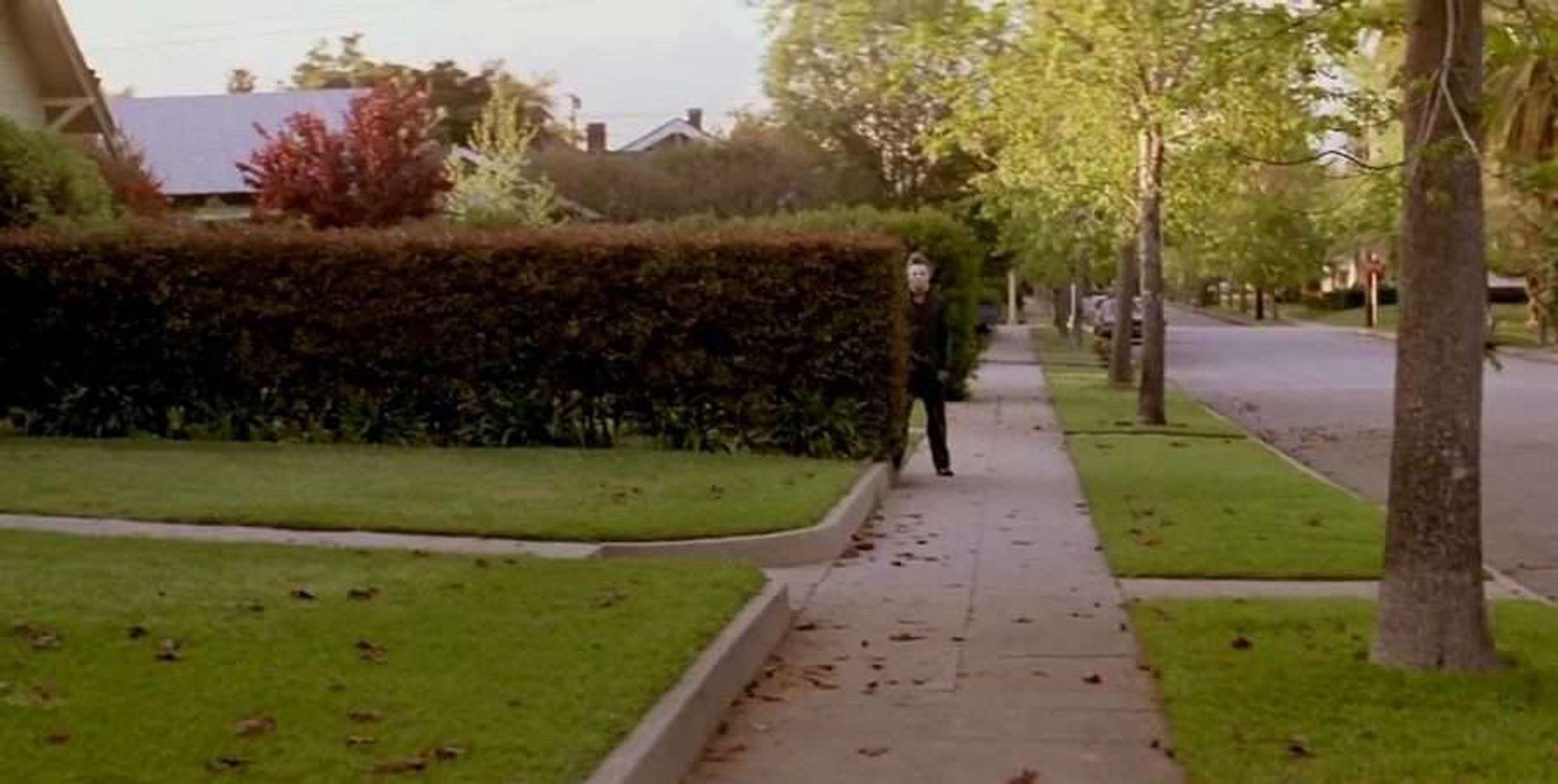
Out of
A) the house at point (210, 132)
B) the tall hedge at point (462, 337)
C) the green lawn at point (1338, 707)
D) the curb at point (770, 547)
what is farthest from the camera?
the house at point (210, 132)

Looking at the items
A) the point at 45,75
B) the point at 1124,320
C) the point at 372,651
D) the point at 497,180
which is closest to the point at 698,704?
the point at 372,651

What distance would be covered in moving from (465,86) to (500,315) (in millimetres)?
66275

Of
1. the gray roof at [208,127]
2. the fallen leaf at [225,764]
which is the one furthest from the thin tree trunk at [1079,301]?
the fallen leaf at [225,764]

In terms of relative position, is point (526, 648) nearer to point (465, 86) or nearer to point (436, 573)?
point (436, 573)

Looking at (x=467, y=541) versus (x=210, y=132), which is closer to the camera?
(x=467, y=541)

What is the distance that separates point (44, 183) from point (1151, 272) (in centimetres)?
1372

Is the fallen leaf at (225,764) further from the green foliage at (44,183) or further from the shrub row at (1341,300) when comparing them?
the shrub row at (1341,300)

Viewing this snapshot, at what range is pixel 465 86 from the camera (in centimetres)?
8481

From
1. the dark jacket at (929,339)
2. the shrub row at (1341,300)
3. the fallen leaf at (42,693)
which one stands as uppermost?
the dark jacket at (929,339)

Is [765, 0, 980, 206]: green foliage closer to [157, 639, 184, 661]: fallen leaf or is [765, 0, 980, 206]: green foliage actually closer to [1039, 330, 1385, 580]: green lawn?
[1039, 330, 1385, 580]: green lawn

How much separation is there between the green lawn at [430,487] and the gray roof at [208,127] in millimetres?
27174

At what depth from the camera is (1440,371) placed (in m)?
8.90

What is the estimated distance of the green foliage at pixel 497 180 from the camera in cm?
4112

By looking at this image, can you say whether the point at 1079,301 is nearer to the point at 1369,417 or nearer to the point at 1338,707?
the point at 1369,417
